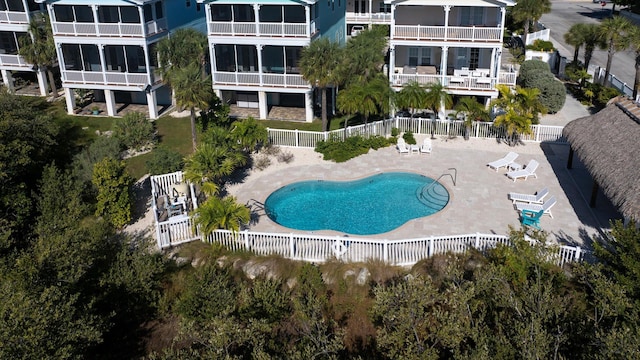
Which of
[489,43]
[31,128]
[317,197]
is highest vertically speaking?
[489,43]

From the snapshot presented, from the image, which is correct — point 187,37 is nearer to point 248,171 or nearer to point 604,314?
point 248,171

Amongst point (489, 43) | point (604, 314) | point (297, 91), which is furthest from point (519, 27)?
point (604, 314)

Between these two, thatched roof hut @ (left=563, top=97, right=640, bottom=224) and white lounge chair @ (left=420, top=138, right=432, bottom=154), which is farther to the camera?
white lounge chair @ (left=420, top=138, right=432, bottom=154)

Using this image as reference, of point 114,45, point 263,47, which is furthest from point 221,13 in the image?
point 114,45

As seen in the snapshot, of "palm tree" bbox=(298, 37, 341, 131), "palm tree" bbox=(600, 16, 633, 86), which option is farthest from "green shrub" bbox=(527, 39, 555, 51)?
"palm tree" bbox=(298, 37, 341, 131)

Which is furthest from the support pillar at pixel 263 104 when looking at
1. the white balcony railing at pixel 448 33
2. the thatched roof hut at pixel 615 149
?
the thatched roof hut at pixel 615 149

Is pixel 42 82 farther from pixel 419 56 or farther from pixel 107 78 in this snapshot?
pixel 419 56

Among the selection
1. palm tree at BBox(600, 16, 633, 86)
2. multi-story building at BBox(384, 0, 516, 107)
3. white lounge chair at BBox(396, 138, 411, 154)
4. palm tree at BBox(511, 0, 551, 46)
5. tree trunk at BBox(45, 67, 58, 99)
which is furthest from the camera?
palm tree at BBox(511, 0, 551, 46)

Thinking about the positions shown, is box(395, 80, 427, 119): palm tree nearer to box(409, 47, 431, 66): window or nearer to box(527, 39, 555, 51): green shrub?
box(409, 47, 431, 66): window
